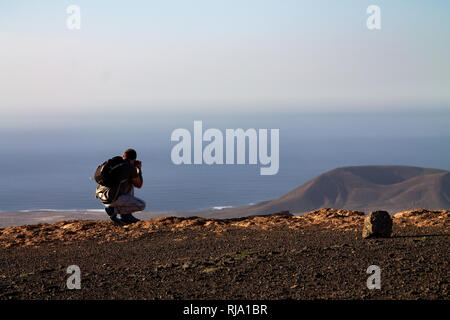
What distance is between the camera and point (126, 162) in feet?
47.6

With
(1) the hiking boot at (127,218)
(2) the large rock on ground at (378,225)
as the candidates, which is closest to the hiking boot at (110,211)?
(1) the hiking boot at (127,218)

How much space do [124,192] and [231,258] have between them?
484cm

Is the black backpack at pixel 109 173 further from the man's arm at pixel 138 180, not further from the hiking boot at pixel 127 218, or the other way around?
the hiking boot at pixel 127 218

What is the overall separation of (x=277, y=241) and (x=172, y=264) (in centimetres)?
276

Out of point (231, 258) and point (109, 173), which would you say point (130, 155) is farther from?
point (231, 258)

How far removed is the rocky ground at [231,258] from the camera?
9.10m

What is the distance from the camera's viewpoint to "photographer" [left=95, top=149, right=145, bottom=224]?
14508 mm

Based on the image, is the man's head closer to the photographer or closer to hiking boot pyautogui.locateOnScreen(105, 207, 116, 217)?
the photographer

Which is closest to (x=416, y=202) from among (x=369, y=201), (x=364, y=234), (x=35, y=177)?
(x=369, y=201)

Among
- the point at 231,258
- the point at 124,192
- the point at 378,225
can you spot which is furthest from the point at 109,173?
the point at 378,225

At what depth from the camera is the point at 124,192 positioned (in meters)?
14.7

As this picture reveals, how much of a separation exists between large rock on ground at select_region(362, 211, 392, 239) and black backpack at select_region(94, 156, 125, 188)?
626 centimetres

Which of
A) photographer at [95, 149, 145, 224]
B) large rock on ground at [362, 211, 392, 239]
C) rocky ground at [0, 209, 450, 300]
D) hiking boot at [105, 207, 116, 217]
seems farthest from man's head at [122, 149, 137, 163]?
large rock on ground at [362, 211, 392, 239]

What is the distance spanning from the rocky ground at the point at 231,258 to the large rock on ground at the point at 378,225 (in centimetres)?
25
